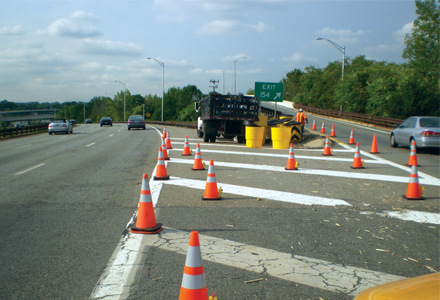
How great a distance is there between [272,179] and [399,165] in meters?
5.46

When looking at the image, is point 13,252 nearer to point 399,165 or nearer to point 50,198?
point 50,198

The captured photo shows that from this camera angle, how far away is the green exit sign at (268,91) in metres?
28.2

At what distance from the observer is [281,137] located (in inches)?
699

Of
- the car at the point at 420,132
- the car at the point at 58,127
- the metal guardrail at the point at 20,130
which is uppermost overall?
the car at the point at 420,132

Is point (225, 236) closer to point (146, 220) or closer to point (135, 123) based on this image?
point (146, 220)

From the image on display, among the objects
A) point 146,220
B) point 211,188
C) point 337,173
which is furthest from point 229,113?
point 146,220

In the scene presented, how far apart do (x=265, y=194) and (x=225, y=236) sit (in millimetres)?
2944

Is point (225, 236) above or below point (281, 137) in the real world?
below

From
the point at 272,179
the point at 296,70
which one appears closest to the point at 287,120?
the point at 272,179

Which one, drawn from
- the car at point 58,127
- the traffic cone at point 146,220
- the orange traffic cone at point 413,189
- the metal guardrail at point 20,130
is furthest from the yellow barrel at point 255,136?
the car at point 58,127

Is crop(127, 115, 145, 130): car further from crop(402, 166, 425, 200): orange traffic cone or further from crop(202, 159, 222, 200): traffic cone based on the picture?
crop(402, 166, 425, 200): orange traffic cone

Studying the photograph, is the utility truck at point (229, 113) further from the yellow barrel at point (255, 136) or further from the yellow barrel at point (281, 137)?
the yellow barrel at point (281, 137)

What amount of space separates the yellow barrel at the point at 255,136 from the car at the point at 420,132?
21.0 ft

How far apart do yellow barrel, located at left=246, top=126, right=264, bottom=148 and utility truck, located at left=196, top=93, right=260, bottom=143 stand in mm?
1739
